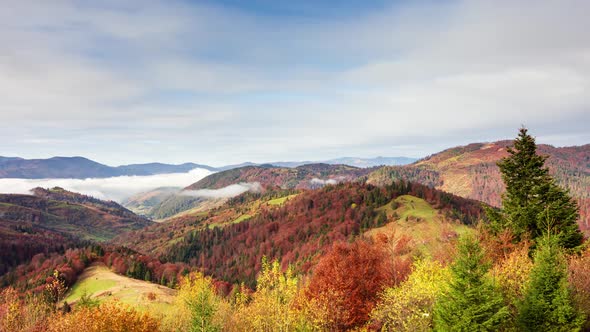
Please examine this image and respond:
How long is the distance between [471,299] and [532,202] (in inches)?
1138

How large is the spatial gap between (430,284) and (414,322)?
7.16 metres

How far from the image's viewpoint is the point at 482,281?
35.8m

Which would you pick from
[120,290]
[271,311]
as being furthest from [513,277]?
[120,290]

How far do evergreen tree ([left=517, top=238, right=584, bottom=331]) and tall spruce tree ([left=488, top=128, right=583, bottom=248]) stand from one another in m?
15.0

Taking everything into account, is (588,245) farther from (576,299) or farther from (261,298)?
(261,298)

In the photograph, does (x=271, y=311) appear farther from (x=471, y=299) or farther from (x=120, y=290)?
(x=120, y=290)

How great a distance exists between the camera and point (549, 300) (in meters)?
37.6

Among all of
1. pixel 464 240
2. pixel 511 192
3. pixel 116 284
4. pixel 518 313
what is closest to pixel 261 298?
pixel 464 240

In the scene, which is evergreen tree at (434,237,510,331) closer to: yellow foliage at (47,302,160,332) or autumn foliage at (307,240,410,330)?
autumn foliage at (307,240,410,330)

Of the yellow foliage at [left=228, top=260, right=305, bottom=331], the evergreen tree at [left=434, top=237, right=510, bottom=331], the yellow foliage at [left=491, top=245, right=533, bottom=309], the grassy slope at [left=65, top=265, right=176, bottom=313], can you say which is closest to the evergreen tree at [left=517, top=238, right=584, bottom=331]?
the yellow foliage at [left=491, top=245, right=533, bottom=309]

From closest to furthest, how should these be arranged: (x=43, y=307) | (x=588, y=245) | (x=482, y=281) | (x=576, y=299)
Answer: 1. (x=482, y=281)
2. (x=576, y=299)
3. (x=588, y=245)
4. (x=43, y=307)

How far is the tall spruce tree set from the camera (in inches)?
2028

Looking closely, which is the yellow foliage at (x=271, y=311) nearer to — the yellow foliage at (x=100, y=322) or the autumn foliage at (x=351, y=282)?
the autumn foliage at (x=351, y=282)

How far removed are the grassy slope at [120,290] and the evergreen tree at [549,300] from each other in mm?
79356
